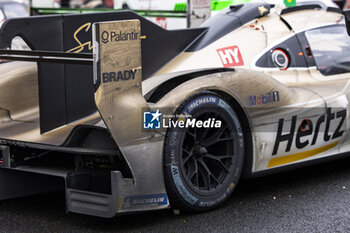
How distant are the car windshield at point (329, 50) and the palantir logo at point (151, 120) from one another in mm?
Result: 2040

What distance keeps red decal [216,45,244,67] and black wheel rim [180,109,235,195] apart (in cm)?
83

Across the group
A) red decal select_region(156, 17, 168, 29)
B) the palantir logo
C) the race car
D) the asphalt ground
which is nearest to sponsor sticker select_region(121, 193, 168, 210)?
the race car

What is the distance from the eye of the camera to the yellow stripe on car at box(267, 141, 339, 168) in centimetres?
451

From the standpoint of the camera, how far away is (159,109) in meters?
3.83

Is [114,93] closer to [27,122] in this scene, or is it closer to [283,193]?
[27,122]

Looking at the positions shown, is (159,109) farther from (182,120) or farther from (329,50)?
(329,50)

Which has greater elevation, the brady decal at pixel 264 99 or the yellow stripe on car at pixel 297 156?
the brady decal at pixel 264 99

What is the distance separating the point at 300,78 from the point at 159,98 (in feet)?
5.43

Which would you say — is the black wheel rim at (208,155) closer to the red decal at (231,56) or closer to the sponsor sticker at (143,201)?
the sponsor sticker at (143,201)

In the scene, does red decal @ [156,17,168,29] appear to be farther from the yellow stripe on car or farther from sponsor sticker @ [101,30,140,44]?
sponsor sticker @ [101,30,140,44]

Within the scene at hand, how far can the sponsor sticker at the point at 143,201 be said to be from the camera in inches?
147

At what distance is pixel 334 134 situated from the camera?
4875 millimetres

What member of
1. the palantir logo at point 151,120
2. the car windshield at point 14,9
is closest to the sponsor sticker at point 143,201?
the palantir logo at point 151,120

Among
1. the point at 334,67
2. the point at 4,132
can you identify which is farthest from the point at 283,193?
the point at 4,132
